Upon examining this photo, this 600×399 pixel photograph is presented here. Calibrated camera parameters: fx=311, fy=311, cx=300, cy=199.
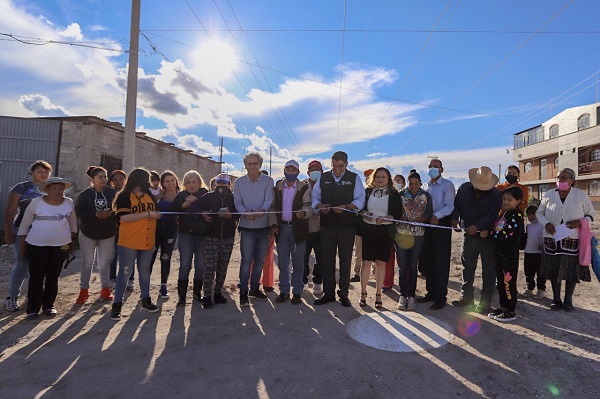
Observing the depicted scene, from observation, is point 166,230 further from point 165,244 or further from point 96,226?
point 96,226

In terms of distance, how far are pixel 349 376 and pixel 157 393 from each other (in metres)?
1.45

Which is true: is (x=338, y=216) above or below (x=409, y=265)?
above

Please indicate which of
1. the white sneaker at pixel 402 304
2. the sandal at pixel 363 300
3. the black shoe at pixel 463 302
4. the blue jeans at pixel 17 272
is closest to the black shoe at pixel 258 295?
the sandal at pixel 363 300

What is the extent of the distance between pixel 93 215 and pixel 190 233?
1321 mm

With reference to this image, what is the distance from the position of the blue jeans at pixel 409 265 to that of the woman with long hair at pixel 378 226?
254 mm

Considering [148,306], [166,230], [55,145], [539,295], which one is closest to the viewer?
[148,306]

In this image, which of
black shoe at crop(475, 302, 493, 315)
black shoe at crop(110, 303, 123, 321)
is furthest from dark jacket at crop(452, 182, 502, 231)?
black shoe at crop(110, 303, 123, 321)

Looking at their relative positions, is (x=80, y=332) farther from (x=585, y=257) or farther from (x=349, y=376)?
(x=585, y=257)

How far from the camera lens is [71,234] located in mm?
4141

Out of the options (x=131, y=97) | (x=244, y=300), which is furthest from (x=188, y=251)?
(x=131, y=97)

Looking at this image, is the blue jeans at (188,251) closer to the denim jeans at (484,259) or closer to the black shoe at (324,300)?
the black shoe at (324,300)

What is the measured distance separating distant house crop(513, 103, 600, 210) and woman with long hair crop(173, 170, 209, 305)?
3446 centimetres

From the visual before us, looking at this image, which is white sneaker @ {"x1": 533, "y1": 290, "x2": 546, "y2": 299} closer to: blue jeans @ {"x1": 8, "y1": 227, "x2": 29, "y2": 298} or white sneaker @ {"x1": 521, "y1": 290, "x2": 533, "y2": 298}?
white sneaker @ {"x1": 521, "y1": 290, "x2": 533, "y2": 298}

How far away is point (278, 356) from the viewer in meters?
2.81
